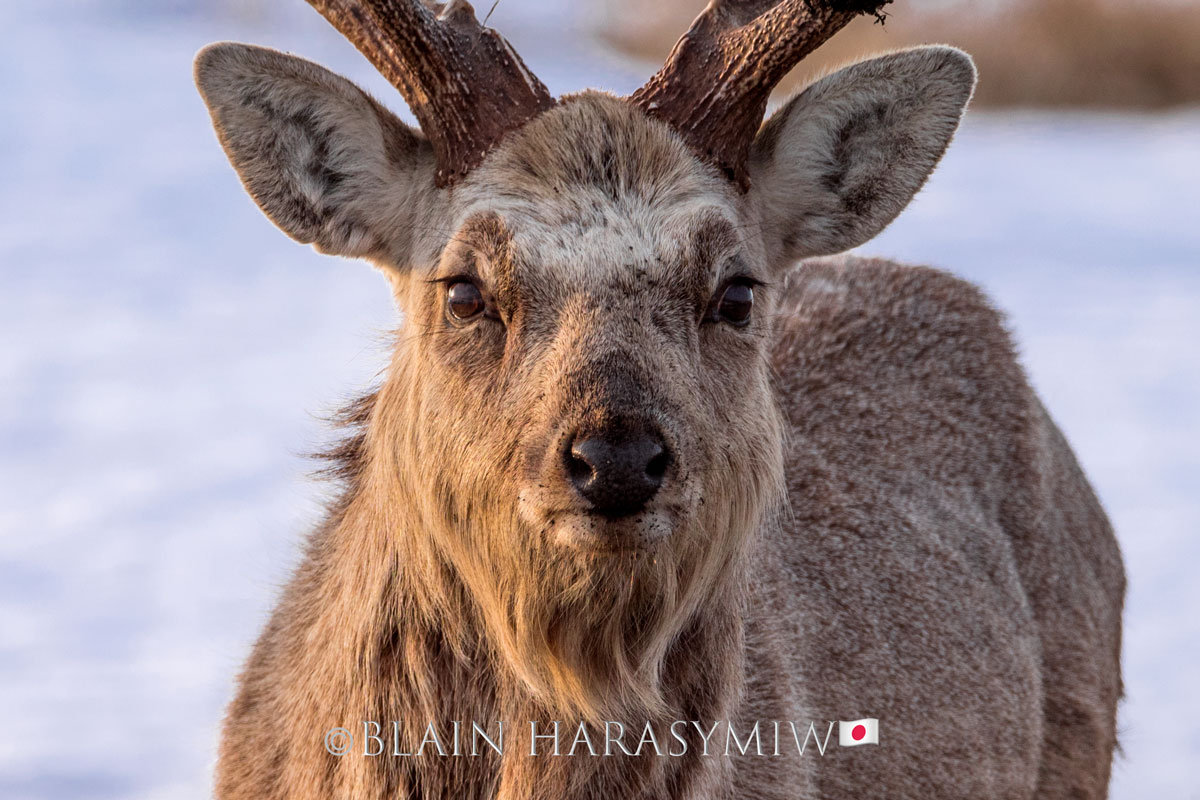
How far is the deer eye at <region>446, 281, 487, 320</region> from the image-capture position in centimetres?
410

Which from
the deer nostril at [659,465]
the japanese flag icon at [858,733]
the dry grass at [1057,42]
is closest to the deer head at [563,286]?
the deer nostril at [659,465]

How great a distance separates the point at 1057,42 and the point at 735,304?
660 inches

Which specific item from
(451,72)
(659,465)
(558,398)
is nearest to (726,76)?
(451,72)

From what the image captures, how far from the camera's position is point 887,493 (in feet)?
19.7

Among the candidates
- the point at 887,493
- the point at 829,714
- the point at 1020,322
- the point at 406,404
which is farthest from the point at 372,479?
the point at 1020,322

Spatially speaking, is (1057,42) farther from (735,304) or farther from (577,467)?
(577,467)

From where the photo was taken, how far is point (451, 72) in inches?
165

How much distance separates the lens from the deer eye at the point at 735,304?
4.24 m

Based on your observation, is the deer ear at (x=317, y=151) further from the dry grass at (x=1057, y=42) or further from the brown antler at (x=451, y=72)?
the dry grass at (x=1057, y=42)

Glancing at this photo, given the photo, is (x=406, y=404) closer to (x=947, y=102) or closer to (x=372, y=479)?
(x=372, y=479)

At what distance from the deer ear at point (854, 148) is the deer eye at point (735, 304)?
1.53 ft

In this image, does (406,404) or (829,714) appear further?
(829,714)

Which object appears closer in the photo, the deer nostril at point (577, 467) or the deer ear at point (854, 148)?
the deer nostril at point (577, 467)

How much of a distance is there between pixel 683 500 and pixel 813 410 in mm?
2392
